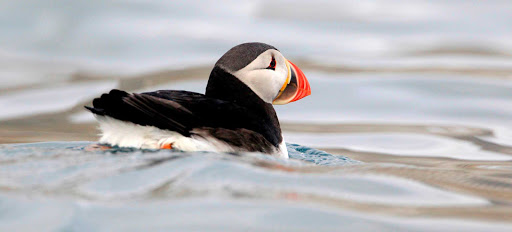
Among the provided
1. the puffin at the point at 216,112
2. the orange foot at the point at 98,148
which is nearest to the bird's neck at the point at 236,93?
the puffin at the point at 216,112

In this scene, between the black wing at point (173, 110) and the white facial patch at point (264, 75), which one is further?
the white facial patch at point (264, 75)

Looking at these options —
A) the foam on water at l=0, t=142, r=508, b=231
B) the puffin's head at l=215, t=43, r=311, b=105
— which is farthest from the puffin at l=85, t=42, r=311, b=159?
the foam on water at l=0, t=142, r=508, b=231

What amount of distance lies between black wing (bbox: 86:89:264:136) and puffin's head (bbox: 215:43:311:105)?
1.16ft

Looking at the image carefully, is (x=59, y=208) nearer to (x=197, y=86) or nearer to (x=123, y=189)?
(x=123, y=189)

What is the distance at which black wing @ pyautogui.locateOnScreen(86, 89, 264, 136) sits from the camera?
3947mm

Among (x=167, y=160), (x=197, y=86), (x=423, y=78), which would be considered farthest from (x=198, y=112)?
(x=423, y=78)

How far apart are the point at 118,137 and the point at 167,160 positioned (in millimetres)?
624

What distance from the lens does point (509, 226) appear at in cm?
303

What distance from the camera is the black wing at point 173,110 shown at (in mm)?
3947

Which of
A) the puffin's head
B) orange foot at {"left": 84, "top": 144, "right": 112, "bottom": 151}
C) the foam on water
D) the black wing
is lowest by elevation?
the foam on water

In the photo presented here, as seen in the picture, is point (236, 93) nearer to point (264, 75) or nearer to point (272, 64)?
point (264, 75)

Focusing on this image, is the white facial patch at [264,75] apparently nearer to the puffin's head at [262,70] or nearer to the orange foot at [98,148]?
the puffin's head at [262,70]

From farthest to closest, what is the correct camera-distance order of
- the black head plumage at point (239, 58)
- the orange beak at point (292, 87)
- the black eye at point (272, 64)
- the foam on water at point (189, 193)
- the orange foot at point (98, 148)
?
the orange beak at point (292, 87)
the black eye at point (272, 64)
the black head plumage at point (239, 58)
the orange foot at point (98, 148)
the foam on water at point (189, 193)

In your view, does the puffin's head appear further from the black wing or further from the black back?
the black wing
